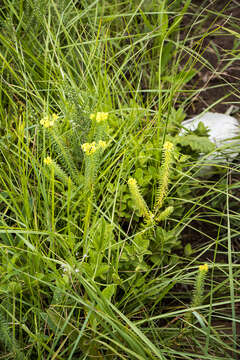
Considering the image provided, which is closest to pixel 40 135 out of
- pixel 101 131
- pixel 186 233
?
pixel 101 131

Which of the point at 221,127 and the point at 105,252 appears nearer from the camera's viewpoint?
the point at 105,252

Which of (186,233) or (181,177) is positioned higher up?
(181,177)

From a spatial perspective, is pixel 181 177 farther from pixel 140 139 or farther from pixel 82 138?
pixel 82 138


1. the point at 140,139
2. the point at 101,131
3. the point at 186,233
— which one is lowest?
the point at 186,233

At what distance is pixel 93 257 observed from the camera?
45.5 inches

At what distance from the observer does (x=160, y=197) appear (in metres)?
1.26

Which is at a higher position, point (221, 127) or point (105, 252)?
point (221, 127)

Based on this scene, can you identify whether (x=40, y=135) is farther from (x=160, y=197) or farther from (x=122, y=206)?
(x=160, y=197)

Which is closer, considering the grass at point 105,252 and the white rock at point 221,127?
the grass at point 105,252

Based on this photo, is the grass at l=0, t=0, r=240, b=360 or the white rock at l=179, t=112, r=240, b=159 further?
the white rock at l=179, t=112, r=240, b=159

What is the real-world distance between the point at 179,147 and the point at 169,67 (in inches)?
33.9

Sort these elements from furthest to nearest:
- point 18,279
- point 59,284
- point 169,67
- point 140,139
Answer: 1. point 169,67
2. point 140,139
3. point 18,279
4. point 59,284

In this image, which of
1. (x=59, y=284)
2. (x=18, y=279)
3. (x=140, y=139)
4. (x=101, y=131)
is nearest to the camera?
(x=59, y=284)

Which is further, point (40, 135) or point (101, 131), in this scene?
point (40, 135)
